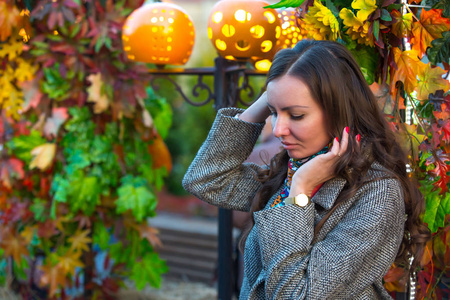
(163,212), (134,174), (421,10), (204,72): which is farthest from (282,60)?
(163,212)

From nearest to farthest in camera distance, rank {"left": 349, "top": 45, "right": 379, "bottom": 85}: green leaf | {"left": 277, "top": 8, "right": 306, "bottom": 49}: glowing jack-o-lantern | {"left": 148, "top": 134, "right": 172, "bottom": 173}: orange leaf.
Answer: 1. {"left": 349, "top": 45, "right": 379, "bottom": 85}: green leaf
2. {"left": 277, "top": 8, "right": 306, "bottom": 49}: glowing jack-o-lantern
3. {"left": 148, "top": 134, "right": 172, "bottom": 173}: orange leaf

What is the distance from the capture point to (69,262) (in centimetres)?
303

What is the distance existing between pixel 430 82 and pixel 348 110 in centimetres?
40

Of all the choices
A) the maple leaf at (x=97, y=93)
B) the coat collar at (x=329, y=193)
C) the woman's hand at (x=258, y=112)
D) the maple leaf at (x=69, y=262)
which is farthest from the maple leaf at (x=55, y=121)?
the coat collar at (x=329, y=193)

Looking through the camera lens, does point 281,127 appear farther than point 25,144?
No

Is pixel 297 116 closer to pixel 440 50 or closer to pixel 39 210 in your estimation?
pixel 440 50

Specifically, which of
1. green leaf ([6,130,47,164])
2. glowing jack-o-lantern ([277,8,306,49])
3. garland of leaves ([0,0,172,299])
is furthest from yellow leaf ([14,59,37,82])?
glowing jack-o-lantern ([277,8,306,49])

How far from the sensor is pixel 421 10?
1502 mm

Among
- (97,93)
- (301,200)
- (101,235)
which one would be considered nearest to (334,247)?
(301,200)

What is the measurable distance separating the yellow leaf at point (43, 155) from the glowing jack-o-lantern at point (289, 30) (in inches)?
63.9

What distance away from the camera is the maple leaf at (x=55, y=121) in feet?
9.64

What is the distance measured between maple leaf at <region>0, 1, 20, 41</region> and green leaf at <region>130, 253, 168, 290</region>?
1523mm

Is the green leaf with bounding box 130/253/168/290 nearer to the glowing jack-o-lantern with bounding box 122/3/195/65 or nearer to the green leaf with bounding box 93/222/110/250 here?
the green leaf with bounding box 93/222/110/250

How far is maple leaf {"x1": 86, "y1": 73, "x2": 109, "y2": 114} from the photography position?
113 inches
